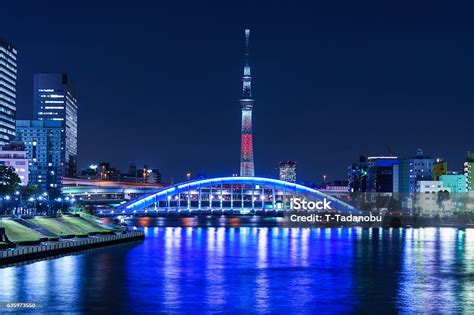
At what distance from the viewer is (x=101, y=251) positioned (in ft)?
247

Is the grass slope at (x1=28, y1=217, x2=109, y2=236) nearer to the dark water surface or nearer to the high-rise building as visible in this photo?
the dark water surface

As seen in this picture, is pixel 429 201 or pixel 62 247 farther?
pixel 429 201

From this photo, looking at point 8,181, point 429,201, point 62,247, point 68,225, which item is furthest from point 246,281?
point 429,201

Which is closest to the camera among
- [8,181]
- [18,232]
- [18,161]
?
[18,232]

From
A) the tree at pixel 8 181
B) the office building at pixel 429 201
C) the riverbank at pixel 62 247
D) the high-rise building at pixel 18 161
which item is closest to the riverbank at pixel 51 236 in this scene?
the riverbank at pixel 62 247

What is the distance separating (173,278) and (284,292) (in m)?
8.82

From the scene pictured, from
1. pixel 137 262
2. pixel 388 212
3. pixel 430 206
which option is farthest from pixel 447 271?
pixel 430 206

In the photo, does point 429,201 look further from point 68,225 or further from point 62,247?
point 62,247

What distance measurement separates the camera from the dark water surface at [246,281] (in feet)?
133

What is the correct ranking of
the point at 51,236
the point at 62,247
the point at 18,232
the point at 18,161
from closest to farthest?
the point at 18,232, the point at 62,247, the point at 51,236, the point at 18,161

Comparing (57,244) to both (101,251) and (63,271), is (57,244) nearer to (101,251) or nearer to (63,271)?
(101,251)

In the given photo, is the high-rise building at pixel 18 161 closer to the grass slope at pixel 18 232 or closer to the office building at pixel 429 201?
the office building at pixel 429 201

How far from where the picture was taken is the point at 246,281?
166ft

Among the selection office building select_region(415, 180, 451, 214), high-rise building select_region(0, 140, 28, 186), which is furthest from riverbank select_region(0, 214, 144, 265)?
office building select_region(415, 180, 451, 214)
